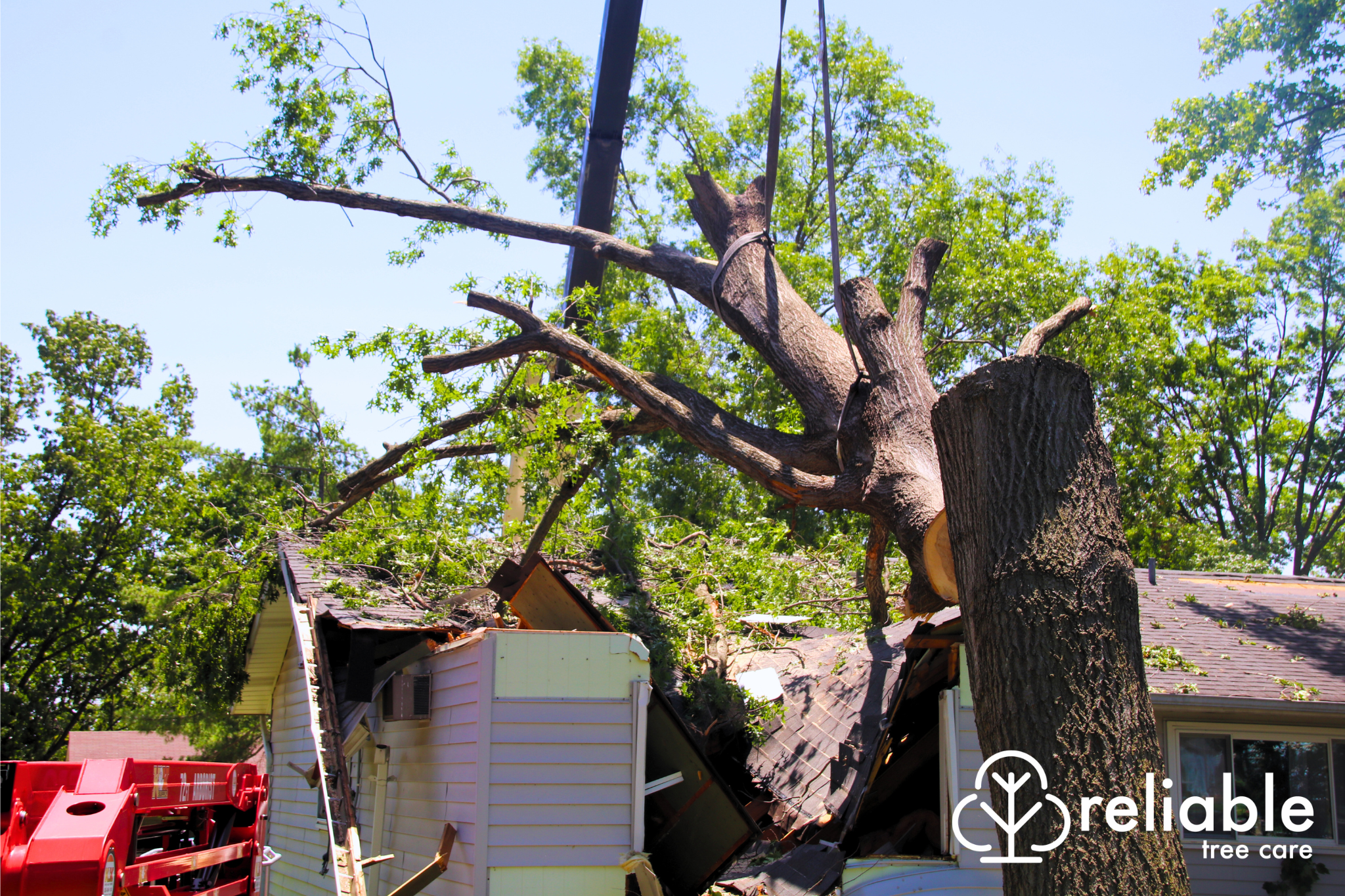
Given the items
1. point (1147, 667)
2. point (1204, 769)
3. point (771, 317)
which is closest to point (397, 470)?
point (771, 317)

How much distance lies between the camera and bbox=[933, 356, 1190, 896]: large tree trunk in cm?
315

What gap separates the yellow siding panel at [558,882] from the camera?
19.1 ft

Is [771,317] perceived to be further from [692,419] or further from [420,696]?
[420,696]

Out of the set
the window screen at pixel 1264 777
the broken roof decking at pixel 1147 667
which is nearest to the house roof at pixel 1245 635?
the broken roof decking at pixel 1147 667

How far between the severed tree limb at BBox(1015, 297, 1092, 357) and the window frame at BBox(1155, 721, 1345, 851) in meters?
3.85

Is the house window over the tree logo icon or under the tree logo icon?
under

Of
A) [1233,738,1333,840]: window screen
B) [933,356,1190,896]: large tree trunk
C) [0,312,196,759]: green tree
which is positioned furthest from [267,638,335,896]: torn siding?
[0,312,196,759]: green tree

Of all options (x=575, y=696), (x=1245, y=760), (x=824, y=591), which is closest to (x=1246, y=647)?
(x=1245, y=760)

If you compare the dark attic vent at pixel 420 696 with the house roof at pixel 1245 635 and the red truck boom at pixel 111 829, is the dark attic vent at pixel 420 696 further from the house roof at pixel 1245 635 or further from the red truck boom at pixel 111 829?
the house roof at pixel 1245 635

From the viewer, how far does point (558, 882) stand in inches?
231

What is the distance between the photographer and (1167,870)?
3.12m

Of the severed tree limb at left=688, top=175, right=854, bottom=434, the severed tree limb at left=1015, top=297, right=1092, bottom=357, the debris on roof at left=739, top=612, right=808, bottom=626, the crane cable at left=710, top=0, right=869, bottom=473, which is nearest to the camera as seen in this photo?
the crane cable at left=710, top=0, right=869, bottom=473

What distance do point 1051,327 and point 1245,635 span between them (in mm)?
4570

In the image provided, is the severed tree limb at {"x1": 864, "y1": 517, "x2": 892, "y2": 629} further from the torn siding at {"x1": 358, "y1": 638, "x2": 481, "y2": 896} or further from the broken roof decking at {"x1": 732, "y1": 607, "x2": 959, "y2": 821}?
the torn siding at {"x1": 358, "y1": 638, "x2": 481, "y2": 896}
